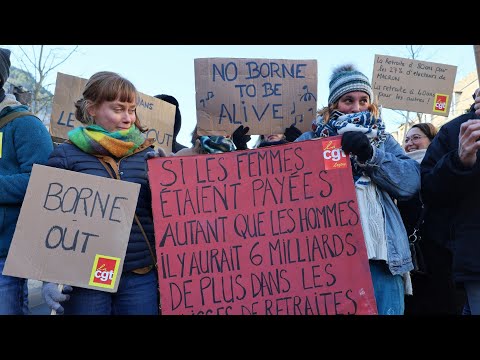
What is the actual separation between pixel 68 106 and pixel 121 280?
2.18 meters

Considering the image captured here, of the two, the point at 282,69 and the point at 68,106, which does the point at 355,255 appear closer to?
the point at 282,69

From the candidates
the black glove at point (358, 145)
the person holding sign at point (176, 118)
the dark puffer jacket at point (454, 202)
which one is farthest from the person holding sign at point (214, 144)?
the dark puffer jacket at point (454, 202)

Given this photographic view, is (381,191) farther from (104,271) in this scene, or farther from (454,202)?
(104,271)

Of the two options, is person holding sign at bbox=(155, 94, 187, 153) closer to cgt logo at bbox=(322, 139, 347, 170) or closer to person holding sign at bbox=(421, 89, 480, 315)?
cgt logo at bbox=(322, 139, 347, 170)

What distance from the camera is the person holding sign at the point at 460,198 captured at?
2414mm

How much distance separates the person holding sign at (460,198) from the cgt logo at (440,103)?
2426 millimetres

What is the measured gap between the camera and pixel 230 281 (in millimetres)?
2568

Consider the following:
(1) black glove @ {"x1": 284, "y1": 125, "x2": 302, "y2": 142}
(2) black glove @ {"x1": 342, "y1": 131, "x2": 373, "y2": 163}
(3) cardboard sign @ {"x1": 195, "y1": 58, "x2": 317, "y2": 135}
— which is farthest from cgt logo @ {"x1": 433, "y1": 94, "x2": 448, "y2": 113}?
(2) black glove @ {"x1": 342, "y1": 131, "x2": 373, "y2": 163}

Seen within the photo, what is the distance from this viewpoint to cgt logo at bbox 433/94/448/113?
5020mm

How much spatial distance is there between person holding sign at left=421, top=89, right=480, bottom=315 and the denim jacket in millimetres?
99

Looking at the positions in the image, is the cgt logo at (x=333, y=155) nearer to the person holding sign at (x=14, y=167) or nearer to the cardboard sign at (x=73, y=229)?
→ the cardboard sign at (x=73, y=229)

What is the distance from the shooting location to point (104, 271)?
2.46 metres

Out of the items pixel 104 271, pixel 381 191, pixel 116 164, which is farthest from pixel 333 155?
pixel 104 271

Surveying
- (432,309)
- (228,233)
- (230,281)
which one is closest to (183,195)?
(228,233)
